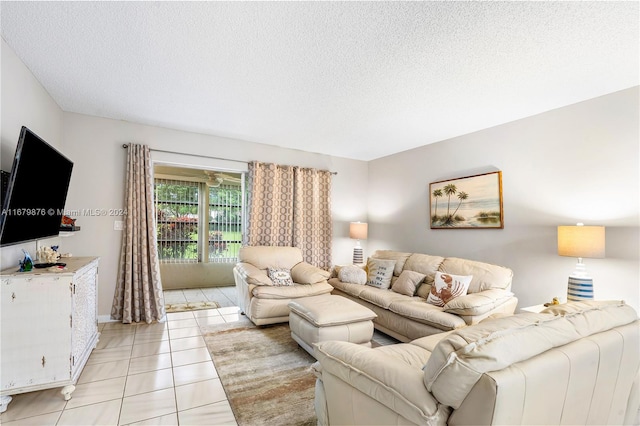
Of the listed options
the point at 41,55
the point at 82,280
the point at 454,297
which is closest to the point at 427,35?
the point at 454,297

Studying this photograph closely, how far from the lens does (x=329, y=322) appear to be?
8.56 feet

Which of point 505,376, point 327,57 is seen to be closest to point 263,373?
point 505,376

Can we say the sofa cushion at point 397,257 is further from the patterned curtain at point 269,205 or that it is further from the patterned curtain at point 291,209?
the patterned curtain at point 269,205

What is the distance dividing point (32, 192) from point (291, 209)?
3.14 meters

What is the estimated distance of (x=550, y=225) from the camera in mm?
3111

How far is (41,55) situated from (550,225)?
4.89 meters

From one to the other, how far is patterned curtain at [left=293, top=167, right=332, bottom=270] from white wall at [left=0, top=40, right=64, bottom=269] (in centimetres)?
311

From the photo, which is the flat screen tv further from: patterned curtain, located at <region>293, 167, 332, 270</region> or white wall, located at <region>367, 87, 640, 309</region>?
white wall, located at <region>367, 87, 640, 309</region>

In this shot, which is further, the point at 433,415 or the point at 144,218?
the point at 144,218

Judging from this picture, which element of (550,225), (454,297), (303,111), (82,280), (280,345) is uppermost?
(303,111)

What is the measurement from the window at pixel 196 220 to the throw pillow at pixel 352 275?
2877 millimetres

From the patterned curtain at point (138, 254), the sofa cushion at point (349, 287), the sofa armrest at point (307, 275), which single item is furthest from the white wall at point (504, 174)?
the sofa armrest at point (307, 275)

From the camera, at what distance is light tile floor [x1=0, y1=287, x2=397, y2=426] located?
1910 mm

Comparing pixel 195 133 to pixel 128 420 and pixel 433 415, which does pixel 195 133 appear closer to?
pixel 128 420
